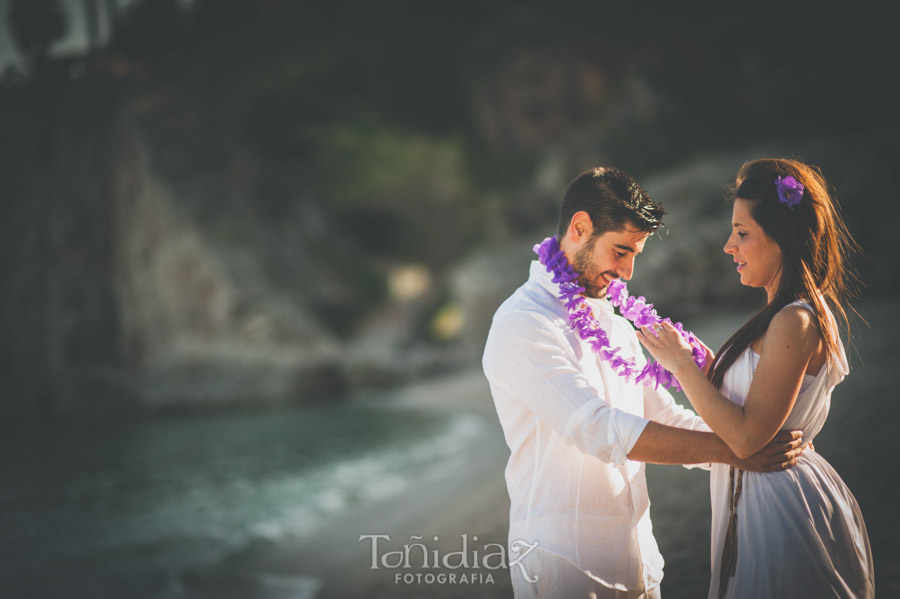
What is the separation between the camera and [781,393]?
7.21ft

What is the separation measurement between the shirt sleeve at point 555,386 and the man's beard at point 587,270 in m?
0.26

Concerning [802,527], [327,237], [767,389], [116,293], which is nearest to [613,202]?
[767,389]

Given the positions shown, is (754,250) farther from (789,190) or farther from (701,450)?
(701,450)

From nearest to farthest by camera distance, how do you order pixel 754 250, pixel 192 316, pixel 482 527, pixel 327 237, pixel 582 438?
pixel 582 438, pixel 754 250, pixel 482 527, pixel 192 316, pixel 327 237

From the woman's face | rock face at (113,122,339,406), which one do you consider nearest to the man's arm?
the woman's face

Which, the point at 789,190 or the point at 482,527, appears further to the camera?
the point at 482,527

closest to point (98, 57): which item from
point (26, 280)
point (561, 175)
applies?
point (26, 280)

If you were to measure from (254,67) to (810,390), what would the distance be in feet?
82.7

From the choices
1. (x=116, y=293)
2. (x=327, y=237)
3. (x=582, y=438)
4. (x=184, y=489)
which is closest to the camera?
(x=582, y=438)

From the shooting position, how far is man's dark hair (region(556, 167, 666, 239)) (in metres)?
2.36

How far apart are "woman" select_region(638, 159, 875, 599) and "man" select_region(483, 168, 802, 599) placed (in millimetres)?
117

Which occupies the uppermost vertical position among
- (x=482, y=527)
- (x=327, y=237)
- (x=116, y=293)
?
(x=327, y=237)

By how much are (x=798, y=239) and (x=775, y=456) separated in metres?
0.75

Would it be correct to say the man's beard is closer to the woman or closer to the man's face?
the man's face
